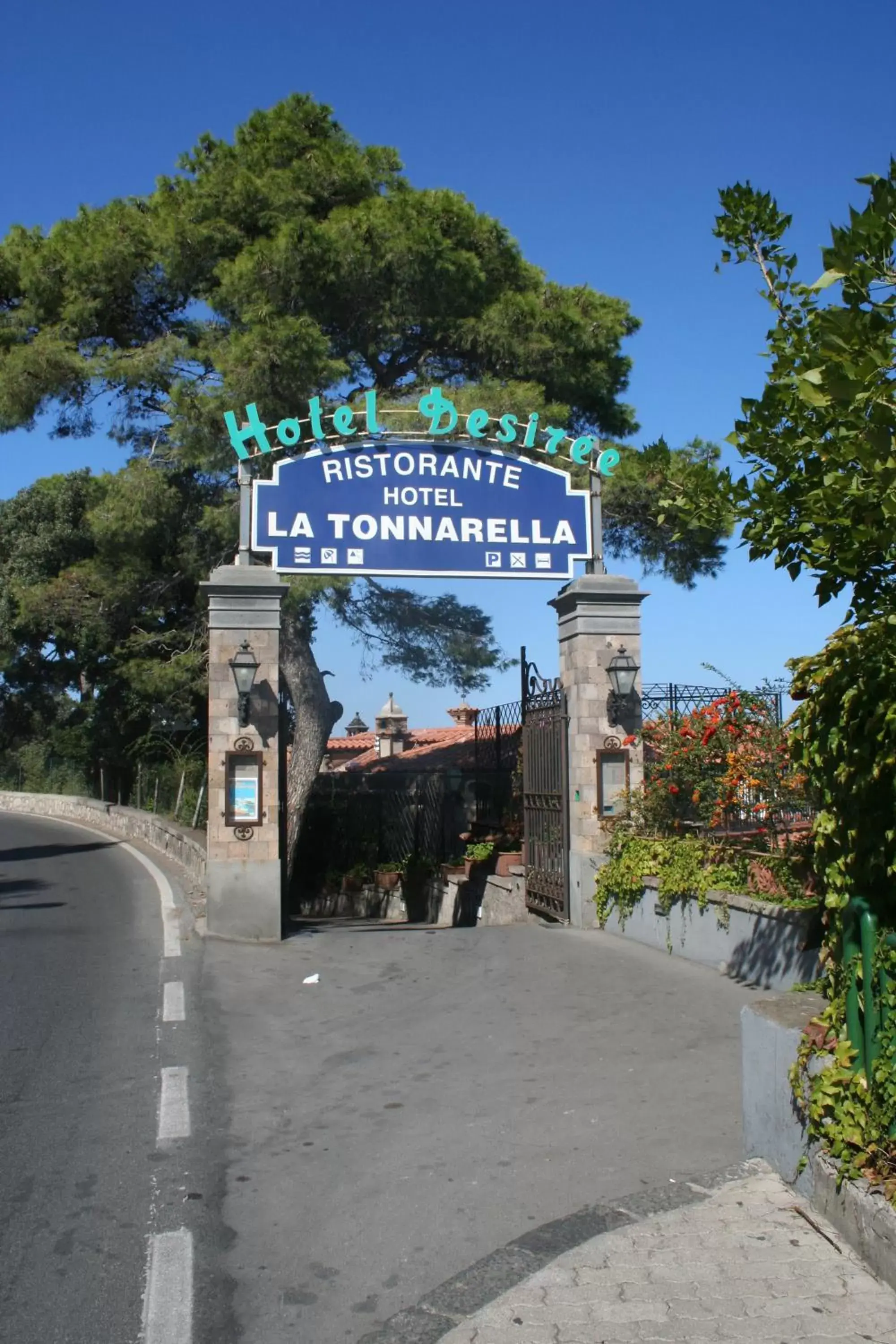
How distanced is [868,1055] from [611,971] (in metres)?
5.73

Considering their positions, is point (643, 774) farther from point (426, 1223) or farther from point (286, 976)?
point (426, 1223)

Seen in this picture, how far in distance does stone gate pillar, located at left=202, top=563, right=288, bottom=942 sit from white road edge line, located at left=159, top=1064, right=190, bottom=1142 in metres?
4.92

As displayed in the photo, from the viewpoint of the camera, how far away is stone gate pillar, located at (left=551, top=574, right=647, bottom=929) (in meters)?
12.1

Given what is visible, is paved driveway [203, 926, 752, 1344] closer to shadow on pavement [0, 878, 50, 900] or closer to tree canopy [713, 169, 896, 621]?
tree canopy [713, 169, 896, 621]

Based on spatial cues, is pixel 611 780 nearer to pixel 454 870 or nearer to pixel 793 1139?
pixel 454 870

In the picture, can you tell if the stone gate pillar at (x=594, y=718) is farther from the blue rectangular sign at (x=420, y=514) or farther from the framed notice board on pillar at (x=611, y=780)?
the blue rectangular sign at (x=420, y=514)

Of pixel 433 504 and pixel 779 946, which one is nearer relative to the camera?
pixel 779 946

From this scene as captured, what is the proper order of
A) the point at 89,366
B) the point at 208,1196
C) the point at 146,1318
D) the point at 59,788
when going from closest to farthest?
the point at 146,1318 → the point at 208,1196 → the point at 89,366 → the point at 59,788

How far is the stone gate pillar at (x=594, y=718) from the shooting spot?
12102 mm

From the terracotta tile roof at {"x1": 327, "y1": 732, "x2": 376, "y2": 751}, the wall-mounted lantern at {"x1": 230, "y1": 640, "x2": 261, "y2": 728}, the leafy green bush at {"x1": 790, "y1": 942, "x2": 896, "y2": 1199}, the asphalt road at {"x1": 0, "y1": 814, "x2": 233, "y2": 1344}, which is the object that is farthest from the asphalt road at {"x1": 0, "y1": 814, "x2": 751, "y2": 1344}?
the terracotta tile roof at {"x1": 327, "y1": 732, "x2": 376, "y2": 751}

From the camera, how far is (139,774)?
31.2 metres

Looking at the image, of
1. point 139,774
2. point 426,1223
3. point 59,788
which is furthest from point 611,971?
point 59,788

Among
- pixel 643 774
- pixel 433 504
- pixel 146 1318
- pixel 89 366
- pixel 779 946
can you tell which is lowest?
pixel 146 1318

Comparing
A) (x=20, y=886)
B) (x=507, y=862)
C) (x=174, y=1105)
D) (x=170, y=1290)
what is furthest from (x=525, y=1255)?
(x=20, y=886)
